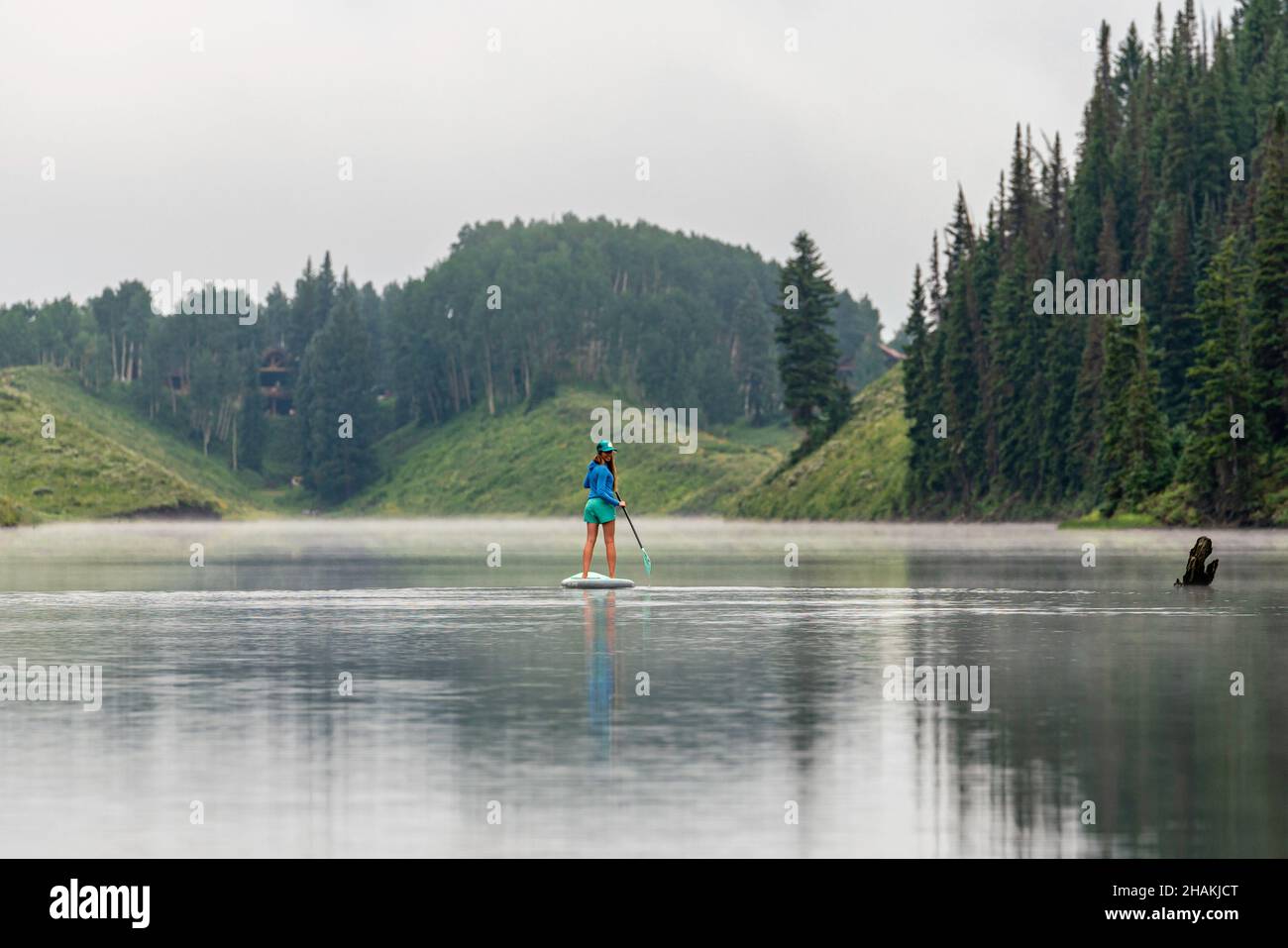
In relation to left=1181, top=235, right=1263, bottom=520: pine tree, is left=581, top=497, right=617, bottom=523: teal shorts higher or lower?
lower

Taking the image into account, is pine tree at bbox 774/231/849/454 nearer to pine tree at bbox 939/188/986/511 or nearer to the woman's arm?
pine tree at bbox 939/188/986/511

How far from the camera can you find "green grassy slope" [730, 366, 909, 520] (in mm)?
149375

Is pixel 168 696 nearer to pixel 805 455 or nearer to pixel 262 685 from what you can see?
pixel 262 685

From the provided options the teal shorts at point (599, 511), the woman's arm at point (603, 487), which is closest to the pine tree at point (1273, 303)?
the teal shorts at point (599, 511)

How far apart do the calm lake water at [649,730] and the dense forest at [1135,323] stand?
60807 mm

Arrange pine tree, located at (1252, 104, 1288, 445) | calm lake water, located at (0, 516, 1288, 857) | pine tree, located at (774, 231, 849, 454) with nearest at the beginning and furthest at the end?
1. calm lake water, located at (0, 516, 1288, 857)
2. pine tree, located at (1252, 104, 1288, 445)
3. pine tree, located at (774, 231, 849, 454)

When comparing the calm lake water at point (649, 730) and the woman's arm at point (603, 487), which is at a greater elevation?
the woman's arm at point (603, 487)

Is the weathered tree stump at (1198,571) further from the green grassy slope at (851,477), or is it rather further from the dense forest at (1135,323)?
the green grassy slope at (851,477)

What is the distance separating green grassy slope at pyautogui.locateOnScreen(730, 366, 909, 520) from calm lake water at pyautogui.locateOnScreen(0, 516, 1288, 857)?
113 meters

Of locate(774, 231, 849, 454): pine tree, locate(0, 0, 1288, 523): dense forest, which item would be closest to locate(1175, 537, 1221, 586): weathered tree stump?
locate(0, 0, 1288, 523): dense forest

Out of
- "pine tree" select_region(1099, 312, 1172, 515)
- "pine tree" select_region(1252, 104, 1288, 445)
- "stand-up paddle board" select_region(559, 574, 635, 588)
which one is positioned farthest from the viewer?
"pine tree" select_region(1099, 312, 1172, 515)

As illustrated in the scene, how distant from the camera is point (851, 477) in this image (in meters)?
154

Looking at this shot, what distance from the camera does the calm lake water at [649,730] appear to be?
1188 centimetres
